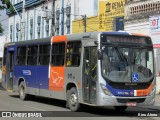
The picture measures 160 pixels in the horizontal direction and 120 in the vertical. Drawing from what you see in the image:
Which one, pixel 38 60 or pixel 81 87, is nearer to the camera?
pixel 81 87

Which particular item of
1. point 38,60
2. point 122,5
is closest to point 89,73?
point 38,60

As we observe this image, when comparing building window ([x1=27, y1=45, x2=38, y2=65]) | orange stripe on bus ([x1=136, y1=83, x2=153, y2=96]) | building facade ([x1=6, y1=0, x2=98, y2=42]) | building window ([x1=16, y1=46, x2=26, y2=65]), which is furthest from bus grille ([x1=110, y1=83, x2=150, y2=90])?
building facade ([x1=6, y1=0, x2=98, y2=42])

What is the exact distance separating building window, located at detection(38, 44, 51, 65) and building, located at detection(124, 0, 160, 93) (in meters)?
8.19

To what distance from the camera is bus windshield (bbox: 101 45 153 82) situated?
1485 centimetres

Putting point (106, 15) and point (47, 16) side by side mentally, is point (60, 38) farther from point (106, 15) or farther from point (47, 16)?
point (47, 16)

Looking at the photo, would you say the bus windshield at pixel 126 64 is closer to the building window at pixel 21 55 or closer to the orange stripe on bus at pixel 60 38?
the orange stripe on bus at pixel 60 38

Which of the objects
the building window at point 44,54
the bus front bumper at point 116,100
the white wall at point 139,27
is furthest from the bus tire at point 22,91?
the white wall at point 139,27

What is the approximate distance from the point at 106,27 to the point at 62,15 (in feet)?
31.9

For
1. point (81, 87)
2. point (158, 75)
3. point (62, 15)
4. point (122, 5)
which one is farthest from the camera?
point (62, 15)

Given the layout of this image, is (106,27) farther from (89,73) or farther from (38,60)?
(89,73)

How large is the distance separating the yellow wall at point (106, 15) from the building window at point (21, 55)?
909cm

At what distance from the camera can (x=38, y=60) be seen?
19.9 m

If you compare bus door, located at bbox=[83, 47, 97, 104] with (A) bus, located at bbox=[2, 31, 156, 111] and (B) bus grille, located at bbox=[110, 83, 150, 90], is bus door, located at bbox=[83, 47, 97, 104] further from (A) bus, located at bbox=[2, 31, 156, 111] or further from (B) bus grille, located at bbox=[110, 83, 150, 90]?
(B) bus grille, located at bbox=[110, 83, 150, 90]

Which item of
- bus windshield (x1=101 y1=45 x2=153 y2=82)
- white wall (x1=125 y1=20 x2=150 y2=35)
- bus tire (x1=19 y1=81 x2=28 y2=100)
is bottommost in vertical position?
bus tire (x1=19 y1=81 x2=28 y2=100)
